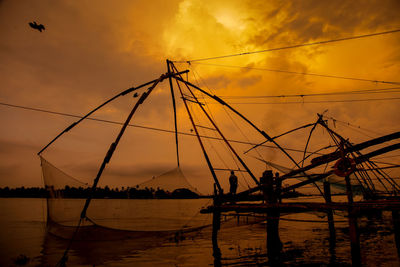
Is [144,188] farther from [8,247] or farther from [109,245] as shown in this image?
[8,247]

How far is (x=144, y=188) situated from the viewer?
12.7 meters

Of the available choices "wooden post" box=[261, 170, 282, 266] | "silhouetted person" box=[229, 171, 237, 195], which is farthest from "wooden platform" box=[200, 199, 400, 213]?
"silhouetted person" box=[229, 171, 237, 195]

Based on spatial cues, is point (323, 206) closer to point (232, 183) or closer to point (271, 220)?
point (271, 220)

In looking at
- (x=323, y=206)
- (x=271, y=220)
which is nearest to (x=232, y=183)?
(x=271, y=220)

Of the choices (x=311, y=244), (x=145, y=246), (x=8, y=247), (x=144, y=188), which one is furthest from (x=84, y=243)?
(x=311, y=244)

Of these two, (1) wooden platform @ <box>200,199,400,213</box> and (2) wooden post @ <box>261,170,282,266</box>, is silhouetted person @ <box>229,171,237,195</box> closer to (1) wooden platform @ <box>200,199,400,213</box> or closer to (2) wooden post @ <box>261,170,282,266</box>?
(1) wooden platform @ <box>200,199,400,213</box>

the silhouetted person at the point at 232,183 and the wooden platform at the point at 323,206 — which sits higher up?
the silhouetted person at the point at 232,183

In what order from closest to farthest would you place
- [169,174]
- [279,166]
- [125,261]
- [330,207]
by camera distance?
1. [330,207]
2. [125,261]
3. [169,174]
4. [279,166]

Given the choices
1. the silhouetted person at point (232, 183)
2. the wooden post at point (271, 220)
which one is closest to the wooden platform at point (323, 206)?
the wooden post at point (271, 220)

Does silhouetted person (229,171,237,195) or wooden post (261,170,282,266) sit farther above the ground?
silhouetted person (229,171,237,195)

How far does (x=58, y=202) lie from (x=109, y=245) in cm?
354

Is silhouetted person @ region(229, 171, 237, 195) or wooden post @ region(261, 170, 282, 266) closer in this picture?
wooden post @ region(261, 170, 282, 266)

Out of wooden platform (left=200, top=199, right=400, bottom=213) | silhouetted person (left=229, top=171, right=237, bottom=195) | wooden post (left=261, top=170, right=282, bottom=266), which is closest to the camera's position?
wooden platform (left=200, top=199, right=400, bottom=213)

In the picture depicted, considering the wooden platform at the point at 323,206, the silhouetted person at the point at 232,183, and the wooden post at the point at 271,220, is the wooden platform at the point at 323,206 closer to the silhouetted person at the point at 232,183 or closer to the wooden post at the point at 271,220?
the wooden post at the point at 271,220
